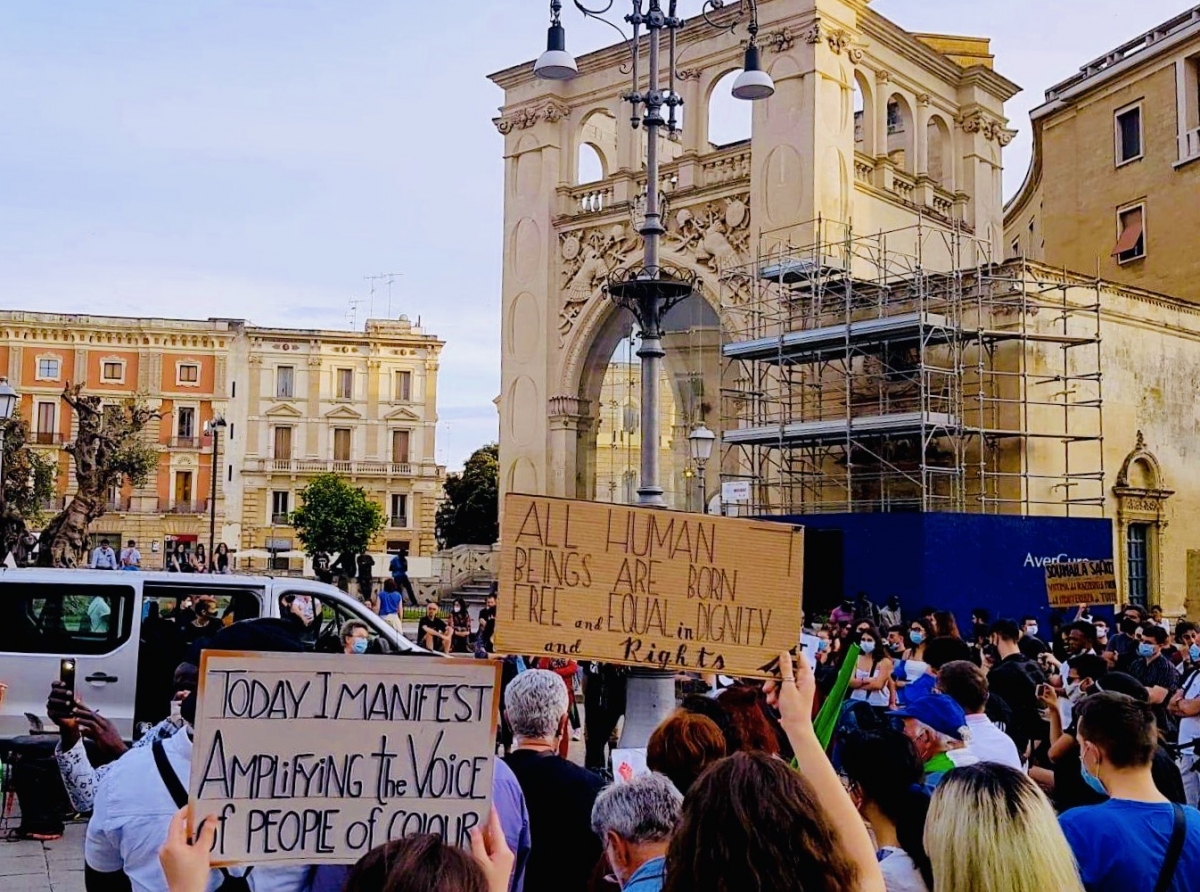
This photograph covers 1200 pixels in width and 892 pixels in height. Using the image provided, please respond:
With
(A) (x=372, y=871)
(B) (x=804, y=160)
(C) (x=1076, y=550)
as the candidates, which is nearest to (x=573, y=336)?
(B) (x=804, y=160)

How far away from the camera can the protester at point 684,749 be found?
4238 millimetres

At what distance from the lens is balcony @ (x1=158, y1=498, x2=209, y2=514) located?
203ft

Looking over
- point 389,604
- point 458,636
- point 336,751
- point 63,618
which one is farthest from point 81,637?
point 389,604

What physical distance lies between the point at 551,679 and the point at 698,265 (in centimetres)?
2496

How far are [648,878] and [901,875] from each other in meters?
0.81

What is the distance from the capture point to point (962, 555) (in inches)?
857

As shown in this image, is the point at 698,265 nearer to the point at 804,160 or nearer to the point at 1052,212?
the point at 804,160

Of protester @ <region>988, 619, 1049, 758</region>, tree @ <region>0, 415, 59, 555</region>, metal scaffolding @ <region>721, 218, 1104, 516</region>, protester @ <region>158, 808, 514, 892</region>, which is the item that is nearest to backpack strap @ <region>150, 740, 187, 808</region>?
protester @ <region>158, 808, 514, 892</region>

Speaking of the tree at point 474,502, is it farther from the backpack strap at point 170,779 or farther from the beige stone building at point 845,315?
the backpack strap at point 170,779

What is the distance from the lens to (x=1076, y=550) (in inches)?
901

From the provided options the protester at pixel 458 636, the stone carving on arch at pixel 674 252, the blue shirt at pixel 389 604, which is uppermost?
the stone carving on arch at pixel 674 252

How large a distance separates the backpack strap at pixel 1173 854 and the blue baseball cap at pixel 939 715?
1.48 metres

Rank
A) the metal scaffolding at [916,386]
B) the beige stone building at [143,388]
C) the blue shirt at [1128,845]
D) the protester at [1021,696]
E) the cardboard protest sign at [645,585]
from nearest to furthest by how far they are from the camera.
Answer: the blue shirt at [1128,845]
the cardboard protest sign at [645,585]
the protester at [1021,696]
the metal scaffolding at [916,386]
the beige stone building at [143,388]

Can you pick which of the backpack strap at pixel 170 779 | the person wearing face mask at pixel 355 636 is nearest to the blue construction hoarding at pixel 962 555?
the person wearing face mask at pixel 355 636
